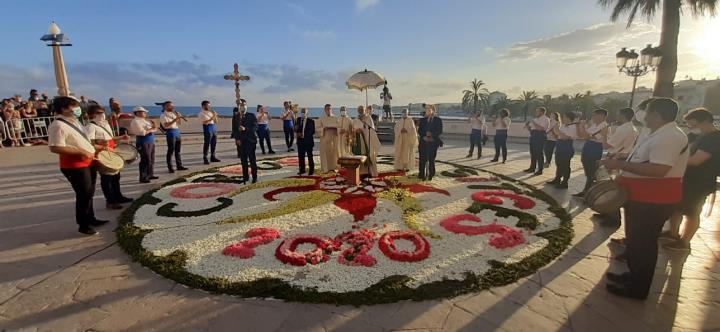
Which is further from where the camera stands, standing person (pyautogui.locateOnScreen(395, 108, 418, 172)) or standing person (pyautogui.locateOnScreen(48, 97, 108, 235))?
standing person (pyautogui.locateOnScreen(395, 108, 418, 172))

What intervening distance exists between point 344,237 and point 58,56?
15922mm

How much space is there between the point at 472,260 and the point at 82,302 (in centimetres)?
434

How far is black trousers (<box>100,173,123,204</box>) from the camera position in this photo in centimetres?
616

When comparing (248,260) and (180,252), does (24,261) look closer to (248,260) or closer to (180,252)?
(180,252)

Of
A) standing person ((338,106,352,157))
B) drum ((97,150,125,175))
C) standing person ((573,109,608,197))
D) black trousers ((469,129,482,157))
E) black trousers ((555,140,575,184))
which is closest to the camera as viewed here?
drum ((97,150,125,175))

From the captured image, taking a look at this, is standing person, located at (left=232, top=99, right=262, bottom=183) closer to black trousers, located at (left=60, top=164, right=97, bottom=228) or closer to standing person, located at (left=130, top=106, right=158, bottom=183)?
standing person, located at (left=130, top=106, right=158, bottom=183)

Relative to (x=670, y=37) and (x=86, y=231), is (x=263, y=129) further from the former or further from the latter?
(x=670, y=37)

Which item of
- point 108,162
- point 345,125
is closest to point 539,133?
point 345,125

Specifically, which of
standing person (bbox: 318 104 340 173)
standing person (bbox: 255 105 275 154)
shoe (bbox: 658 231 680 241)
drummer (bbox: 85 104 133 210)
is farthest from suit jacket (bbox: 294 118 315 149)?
shoe (bbox: 658 231 680 241)

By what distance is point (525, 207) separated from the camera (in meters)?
6.31

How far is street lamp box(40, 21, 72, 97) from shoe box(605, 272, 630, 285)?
1849 centimetres

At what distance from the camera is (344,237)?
480 cm

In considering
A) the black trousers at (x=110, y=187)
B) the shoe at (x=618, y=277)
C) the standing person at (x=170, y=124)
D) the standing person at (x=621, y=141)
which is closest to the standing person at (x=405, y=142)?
the standing person at (x=621, y=141)

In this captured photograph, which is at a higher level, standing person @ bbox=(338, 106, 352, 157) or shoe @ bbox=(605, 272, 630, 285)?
standing person @ bbox=(338, 106, 352, 157)
